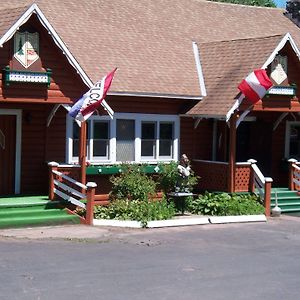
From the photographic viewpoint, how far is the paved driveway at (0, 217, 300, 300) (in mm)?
9930

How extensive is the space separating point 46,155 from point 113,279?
8231mm

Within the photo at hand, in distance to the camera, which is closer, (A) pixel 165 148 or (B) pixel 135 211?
(B) pixel 135 211

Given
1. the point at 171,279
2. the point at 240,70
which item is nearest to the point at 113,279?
the point at 171,279

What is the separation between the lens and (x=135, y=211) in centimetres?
1694

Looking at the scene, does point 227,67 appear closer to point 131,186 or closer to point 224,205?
point 224,205

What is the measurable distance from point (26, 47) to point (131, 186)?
452 cm

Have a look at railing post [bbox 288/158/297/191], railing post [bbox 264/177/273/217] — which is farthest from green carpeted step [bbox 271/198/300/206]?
railing post [bbox 264/177/273/217]

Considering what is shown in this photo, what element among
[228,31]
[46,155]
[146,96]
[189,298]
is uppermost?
[228,31]

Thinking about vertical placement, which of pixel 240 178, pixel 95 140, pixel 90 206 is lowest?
pixel 90 206

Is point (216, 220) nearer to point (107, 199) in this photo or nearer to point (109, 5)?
point (107, 199)

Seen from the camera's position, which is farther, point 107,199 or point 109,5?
point 109,5

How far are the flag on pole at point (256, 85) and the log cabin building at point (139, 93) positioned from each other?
2.16 ft

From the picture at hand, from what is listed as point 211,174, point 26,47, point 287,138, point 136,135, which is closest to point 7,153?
point 26,47

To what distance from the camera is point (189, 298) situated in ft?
31.6
